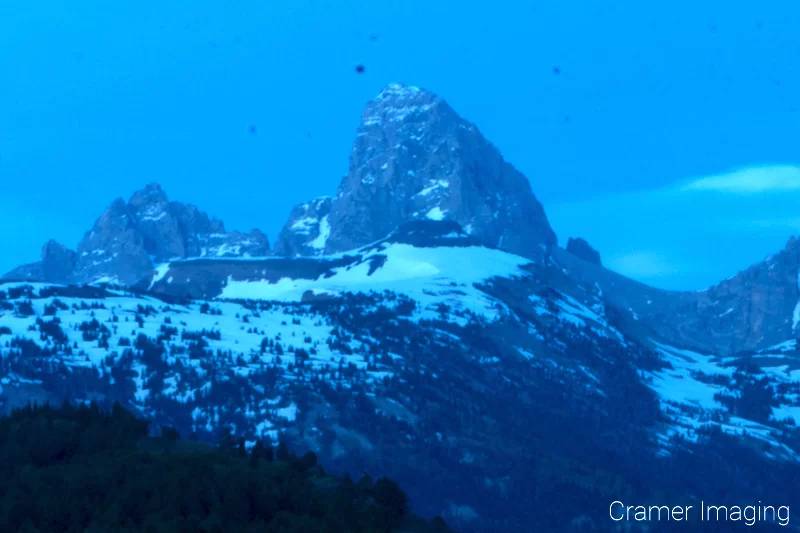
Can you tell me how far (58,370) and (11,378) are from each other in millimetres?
7484

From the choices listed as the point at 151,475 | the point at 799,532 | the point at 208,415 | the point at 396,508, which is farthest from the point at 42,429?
the point at 799,532

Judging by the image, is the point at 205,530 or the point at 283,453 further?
the point at 283,453

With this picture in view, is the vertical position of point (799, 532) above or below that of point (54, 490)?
above

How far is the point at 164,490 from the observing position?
80.9 meters

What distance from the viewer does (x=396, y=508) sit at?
297 feet

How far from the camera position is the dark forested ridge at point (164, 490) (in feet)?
253

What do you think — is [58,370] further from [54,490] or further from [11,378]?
[54,490]

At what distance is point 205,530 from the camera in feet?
249

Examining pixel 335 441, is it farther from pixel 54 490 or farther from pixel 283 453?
pixel 54 490

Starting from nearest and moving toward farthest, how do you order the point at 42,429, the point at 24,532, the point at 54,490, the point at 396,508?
the point at 24,532
the point at 54,490
the point at 396,508
the point at 42,429

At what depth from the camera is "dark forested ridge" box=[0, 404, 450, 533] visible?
77062mm

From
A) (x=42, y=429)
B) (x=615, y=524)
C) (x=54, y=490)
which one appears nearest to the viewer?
(x=54, y=490)

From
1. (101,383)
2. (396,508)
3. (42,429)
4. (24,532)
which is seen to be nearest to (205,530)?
(24,532)

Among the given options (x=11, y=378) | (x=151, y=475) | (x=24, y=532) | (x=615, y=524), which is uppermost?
(x=11, y=378)
